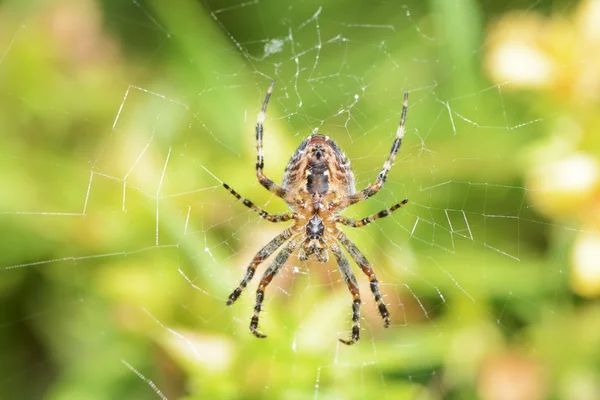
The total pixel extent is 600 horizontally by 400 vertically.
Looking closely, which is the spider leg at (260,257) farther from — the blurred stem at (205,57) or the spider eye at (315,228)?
the blurred stem at (205,57)

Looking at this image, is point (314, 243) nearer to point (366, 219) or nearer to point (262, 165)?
point (366, 219)

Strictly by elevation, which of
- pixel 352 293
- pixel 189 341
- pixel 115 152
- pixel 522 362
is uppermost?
pixel 115 152

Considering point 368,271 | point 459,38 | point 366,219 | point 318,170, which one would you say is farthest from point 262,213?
point 459,38

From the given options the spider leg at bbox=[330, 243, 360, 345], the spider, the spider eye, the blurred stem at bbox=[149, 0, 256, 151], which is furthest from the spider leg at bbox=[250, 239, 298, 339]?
the blurred stem at bbox=[149, 0, 256, 151]

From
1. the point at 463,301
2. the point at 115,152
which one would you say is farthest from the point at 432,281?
the point at 115,152

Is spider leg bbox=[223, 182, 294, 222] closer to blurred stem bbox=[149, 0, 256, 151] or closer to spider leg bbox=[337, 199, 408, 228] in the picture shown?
spider leg bbox=[337, 199, 408, 228]

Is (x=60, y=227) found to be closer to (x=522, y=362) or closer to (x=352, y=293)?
(x=352, y=293)

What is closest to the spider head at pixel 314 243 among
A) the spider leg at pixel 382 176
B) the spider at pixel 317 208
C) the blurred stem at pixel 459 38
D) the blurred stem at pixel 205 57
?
the spider at pixel 317 208
